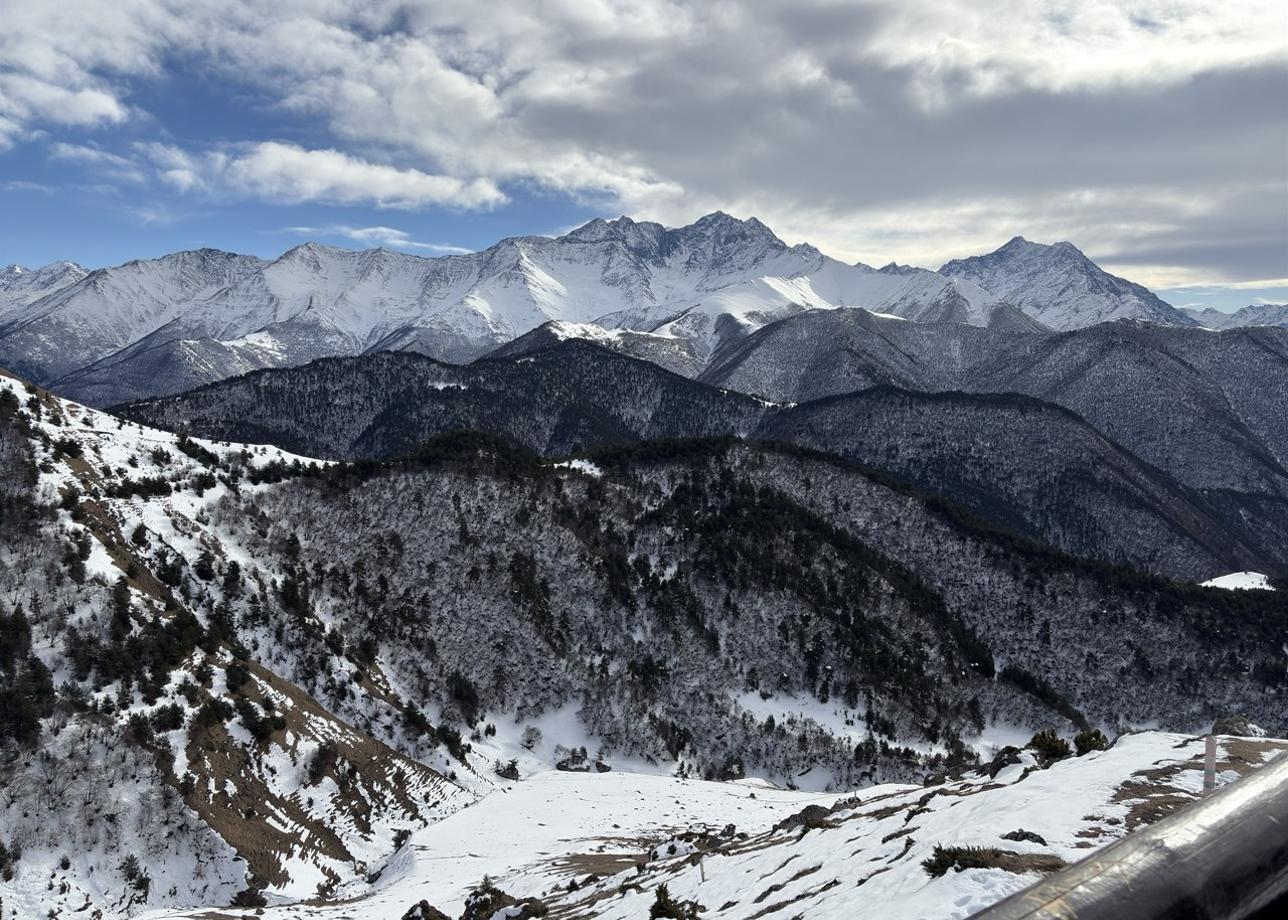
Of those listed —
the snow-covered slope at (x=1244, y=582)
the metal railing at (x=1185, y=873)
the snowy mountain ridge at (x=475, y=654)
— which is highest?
the metal railing at (x=1185, y=873)

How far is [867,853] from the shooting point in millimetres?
19125

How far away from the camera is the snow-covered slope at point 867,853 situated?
44.9 ft

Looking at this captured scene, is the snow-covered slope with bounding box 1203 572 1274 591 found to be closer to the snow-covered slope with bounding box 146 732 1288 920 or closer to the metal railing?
the snow-covered slope with bounding box 146 732 1288 920

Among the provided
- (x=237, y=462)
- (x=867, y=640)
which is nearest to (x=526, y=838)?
(x=237, y=462)

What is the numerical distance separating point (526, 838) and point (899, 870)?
45681 millimetres

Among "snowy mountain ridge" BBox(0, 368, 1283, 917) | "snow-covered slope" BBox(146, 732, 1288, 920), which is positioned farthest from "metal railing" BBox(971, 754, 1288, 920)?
Answer: "snowy mountain ridge" BBox(0, 368, 1283, 917)

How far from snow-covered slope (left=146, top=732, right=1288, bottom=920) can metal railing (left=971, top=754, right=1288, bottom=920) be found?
595 centimetres

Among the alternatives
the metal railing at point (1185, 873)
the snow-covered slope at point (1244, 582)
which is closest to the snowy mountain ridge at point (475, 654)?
the metal railing at point (1185, 873)

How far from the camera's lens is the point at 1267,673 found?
127 meters

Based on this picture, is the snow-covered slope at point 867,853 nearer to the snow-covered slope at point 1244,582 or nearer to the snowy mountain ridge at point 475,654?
the snowy mountain ridge at point 475,654

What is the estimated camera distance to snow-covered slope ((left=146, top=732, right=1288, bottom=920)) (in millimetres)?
13688

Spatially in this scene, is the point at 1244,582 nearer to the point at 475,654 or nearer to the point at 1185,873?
the point at 475,654

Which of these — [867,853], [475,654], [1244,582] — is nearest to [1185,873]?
[867,853]

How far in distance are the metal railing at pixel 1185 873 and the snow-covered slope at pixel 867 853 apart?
5955mm
